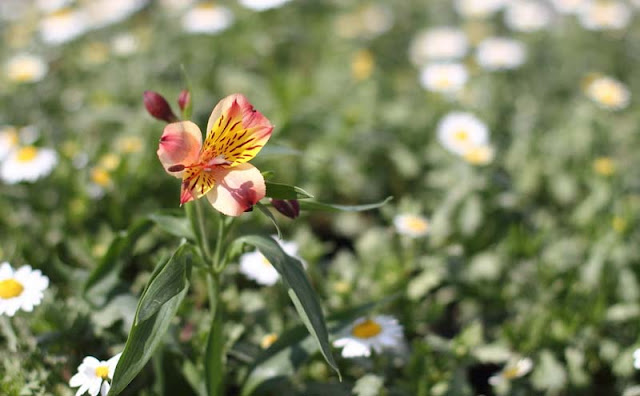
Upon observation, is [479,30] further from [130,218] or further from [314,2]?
[130,218]

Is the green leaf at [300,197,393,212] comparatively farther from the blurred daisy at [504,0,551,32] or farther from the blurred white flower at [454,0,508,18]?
the blurred white flower at [454,0,508,18]

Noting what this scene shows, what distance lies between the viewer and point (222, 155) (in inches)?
60.4

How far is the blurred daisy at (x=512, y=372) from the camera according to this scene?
88.9 inches

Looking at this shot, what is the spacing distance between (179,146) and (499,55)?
3.20 m

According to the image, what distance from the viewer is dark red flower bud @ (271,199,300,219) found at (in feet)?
5.42

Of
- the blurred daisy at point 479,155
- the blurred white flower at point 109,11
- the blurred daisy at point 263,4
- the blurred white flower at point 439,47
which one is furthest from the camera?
the blurred white flower at point 109,11

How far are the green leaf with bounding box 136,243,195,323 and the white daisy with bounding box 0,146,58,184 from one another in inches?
57.7

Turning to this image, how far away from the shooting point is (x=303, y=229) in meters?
2.87

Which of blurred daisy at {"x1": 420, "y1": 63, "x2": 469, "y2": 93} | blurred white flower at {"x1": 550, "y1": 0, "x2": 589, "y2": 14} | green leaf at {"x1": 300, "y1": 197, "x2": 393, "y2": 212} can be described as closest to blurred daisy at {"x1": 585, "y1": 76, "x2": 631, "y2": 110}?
blurred daisy at {"x1": 420, "y1": 63, "x2": 469, "y2": 93}

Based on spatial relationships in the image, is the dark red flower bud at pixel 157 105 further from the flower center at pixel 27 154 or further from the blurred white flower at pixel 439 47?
the blurred white flower at pixel 439 47

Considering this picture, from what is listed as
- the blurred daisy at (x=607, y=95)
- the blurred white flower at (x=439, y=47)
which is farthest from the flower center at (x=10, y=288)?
the blurred daisy at (x=607, y=95)

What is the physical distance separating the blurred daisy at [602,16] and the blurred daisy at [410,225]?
2.65m

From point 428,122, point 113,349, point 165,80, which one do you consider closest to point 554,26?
point 428,122

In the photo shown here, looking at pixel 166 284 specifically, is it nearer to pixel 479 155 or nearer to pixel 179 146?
pixel 179 146
